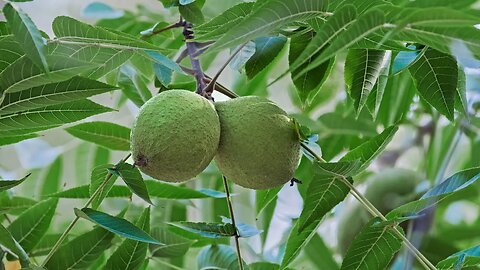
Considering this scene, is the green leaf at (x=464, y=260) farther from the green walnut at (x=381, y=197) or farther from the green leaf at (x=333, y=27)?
the green walnut at (x=381, y=197)

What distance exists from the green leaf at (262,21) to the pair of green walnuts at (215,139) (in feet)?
0.45

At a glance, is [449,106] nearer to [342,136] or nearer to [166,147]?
[166,147]

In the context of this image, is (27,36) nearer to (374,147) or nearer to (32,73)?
(32,73)

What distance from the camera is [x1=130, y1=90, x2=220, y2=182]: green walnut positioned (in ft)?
2.27

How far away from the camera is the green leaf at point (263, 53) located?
84 centimetres

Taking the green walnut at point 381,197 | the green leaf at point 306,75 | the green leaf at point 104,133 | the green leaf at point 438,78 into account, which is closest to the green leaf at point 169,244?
the green leaf at point 104,133

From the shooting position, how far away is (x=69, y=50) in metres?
0.71

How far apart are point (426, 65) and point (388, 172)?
1.93 ft

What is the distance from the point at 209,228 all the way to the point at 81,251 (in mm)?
144

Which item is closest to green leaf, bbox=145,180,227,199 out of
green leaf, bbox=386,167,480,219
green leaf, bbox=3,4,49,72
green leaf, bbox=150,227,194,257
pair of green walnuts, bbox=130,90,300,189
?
green leaf, bbox=150,227,194,257

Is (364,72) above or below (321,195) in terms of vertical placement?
above

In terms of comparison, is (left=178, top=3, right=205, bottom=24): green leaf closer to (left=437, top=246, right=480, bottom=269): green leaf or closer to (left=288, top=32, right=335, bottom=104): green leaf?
(left=288, top=32, right=335, bottom=104): green leaf

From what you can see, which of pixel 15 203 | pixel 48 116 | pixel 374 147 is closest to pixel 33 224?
pixel 15 203

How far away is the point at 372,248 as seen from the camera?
0.76 m
